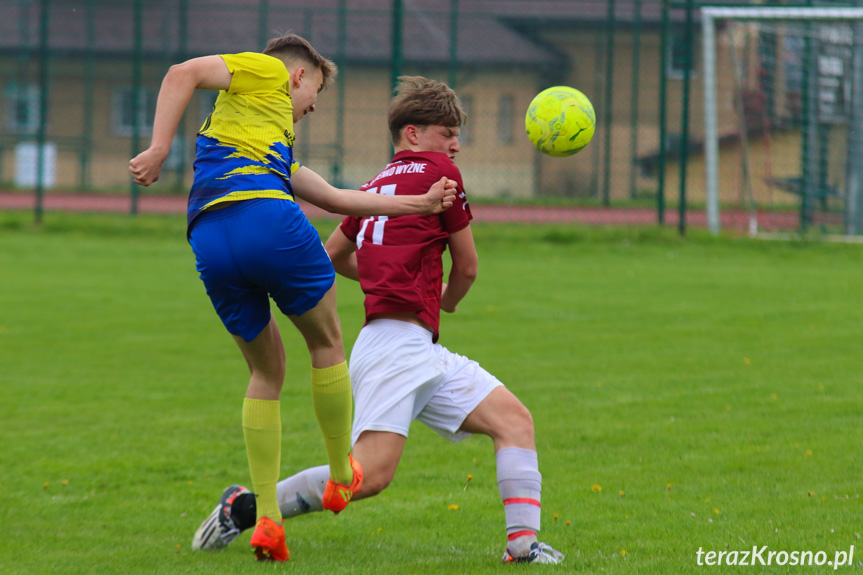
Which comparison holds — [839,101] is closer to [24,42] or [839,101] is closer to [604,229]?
[604,229]

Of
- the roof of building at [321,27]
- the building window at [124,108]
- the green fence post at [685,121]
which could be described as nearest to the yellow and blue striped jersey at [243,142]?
the green fence post at [685,121]

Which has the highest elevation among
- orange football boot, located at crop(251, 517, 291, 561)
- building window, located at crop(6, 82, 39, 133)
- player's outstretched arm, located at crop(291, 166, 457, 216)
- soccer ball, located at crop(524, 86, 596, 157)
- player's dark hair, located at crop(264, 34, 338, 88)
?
building window, located at crop(6, 82, 39, 133)

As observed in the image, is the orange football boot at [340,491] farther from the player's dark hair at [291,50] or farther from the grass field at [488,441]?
the player's dark hair at [291,50]

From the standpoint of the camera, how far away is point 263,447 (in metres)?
3.83

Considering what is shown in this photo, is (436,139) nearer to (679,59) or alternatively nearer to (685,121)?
(685,121)

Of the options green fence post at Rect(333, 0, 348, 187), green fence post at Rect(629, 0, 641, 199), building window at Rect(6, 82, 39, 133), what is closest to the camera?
green fence post at Rect(629, 0, 641, 199)

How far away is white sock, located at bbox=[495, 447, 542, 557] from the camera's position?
370 cm

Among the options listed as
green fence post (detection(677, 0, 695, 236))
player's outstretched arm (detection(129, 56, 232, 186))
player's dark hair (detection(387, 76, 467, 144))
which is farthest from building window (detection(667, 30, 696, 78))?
player's outstretched arm (detection(129, 56, 232, 186))

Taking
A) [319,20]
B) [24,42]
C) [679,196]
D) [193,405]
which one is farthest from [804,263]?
[24,42]

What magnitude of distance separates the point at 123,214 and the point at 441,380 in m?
13.7

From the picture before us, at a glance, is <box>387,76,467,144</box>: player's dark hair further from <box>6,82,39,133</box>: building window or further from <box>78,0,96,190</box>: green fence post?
<box>6,82,39,133</box>: building window

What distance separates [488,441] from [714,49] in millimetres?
10995

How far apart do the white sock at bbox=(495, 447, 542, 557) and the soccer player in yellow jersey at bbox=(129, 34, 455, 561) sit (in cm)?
55

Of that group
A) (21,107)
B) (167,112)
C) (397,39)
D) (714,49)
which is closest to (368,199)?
(167,112)
